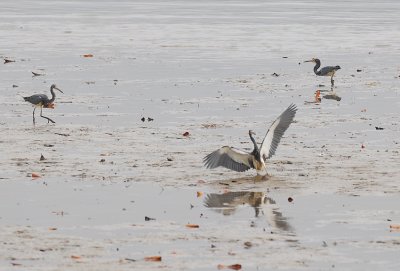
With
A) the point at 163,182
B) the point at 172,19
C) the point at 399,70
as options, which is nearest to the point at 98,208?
the point at 163,182

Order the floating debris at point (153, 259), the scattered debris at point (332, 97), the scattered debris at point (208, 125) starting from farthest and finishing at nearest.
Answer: the scattered debris at point (332, 97)
the scattered debris at point (208, 125)
the floating debris at point (153, 259)

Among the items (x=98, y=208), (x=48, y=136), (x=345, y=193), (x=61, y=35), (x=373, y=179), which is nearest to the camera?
(x=98, y=208)

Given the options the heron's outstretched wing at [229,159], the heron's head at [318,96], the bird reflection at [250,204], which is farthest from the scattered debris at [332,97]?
the bird reflection at [250,204]

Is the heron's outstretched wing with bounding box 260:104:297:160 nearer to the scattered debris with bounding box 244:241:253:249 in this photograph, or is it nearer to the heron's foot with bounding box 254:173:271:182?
the heron's foot with bounding box 254:173:271:182

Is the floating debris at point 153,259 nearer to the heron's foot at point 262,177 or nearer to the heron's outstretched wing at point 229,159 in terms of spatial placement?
the heron's outstretched wing at point 229,159

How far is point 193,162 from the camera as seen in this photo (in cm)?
1909

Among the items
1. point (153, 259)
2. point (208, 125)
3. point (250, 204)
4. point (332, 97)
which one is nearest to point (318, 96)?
point (332, 97)

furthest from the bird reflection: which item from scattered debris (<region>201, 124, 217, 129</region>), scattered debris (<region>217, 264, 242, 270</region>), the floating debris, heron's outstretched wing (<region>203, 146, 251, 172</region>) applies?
scattered debris (<region>201, 124, 217, 129</region>)

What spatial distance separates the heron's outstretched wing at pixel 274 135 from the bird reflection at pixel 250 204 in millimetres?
1484

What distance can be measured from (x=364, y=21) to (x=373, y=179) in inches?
1977

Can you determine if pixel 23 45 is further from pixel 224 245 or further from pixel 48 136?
pixel 224 245

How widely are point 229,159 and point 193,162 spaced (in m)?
1.33

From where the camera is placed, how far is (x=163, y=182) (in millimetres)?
17312

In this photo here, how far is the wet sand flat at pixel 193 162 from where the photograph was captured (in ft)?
42.8
